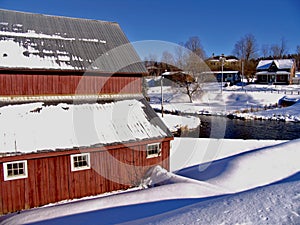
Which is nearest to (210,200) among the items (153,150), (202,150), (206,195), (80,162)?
(206,195)

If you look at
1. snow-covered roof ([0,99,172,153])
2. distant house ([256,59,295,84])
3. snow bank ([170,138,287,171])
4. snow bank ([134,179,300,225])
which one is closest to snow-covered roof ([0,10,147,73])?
snow-covered roof ([0,99,172,153])

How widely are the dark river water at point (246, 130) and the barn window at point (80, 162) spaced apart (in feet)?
40.1

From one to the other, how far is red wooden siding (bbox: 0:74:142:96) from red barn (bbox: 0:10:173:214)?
0.04 m

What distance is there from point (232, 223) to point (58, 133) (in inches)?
259

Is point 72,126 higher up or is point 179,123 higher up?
point 72,126

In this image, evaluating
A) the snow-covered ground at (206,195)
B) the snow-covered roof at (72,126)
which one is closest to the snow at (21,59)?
the snow-covered roof at (72,126)

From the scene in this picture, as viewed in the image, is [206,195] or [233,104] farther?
[233,104]

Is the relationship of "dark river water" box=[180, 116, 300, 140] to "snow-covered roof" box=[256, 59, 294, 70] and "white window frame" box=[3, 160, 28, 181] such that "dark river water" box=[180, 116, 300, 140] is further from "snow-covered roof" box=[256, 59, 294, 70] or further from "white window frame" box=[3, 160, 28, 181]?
"snow-covered roof" box=[256, 59, 294, 70]

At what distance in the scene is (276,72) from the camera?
161ft

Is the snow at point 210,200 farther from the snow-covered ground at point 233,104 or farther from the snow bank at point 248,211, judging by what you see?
the snow-covered ground at point 233,104

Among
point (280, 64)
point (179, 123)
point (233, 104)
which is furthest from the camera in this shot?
point (280, 64)

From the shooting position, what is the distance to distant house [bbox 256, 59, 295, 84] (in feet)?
→ 160

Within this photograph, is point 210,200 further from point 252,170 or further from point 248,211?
point 252,170

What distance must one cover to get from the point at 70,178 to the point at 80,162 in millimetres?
633
